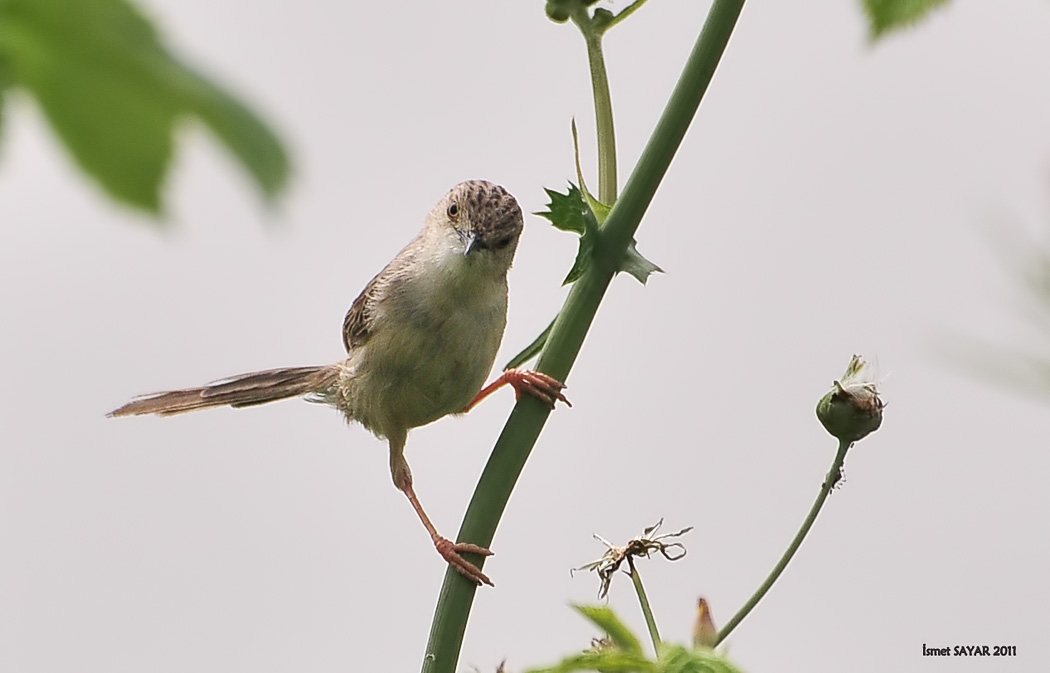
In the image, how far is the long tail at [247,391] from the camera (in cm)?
464

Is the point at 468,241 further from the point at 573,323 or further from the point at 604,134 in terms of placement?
the point at 573,323

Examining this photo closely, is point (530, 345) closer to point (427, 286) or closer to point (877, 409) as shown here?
point (877, 409)

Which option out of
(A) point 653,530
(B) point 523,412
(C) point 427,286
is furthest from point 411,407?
(B) point 523,412

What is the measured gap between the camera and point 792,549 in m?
1.73

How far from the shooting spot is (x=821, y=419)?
213 cm

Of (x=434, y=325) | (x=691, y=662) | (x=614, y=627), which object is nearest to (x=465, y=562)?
(x=614, y=627)

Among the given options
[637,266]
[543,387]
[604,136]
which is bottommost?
[543,387]

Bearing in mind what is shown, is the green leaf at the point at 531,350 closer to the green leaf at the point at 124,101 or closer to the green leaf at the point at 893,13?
the green leaf at the point at 893,13

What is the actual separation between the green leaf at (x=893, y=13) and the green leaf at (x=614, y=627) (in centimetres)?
77

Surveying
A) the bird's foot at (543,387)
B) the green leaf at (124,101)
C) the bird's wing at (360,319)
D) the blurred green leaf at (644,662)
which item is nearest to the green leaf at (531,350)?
the bird's foot at (543,387)

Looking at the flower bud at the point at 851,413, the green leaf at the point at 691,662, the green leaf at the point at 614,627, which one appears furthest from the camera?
the flower bud at the point at 851,413

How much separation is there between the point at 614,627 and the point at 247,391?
12.0 ft

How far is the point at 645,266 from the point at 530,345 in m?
0.27

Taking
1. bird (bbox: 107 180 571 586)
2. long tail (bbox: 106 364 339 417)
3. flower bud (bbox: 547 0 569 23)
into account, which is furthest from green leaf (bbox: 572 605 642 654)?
long tail (bbox: 106 364 339 417)
